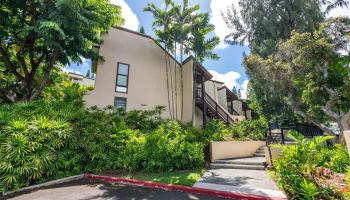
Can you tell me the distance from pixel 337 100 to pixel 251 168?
7134 millimetres

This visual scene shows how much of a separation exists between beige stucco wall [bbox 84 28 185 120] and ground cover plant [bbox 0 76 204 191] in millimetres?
4775

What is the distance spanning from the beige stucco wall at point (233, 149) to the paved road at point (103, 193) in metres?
4.91

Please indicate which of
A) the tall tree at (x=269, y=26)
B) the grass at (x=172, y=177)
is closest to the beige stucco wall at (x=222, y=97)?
the tall tree at (x=269, y=26)

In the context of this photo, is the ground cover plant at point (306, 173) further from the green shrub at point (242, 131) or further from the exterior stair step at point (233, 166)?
the green shrub at point (242, 131)

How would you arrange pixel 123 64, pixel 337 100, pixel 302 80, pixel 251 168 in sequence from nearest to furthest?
pixel 251 168 → pixel 337 100 → pixel 302 80 → pixel 123 64

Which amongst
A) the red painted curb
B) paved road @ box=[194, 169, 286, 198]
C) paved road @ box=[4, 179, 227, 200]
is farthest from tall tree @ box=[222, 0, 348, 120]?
paved road @ box=[4, 179, 227, 200]

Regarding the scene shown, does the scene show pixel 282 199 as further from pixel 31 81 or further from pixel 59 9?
pixel 31 81

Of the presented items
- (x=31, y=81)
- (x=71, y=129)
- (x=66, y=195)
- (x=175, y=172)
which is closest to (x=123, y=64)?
(x=31, y=81)

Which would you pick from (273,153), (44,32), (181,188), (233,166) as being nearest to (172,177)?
(181,188)

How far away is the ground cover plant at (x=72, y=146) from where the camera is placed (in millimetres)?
6121

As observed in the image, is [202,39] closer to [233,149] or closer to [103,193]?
[233,149]

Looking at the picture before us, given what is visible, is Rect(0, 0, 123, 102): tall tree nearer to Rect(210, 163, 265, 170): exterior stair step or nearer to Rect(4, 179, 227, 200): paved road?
Rect(4, 179, 227, 200): paved road

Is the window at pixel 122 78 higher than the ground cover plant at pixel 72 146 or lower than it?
higher

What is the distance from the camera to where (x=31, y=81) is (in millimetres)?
11070
